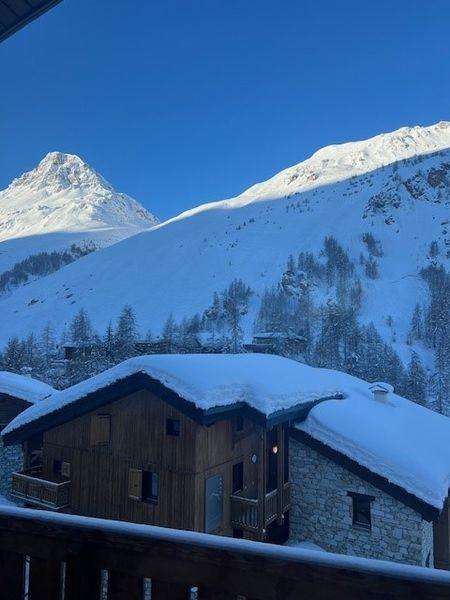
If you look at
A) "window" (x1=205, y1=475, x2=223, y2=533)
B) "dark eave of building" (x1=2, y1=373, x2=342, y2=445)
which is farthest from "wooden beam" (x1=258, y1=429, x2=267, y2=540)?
"window" (x1=205, y1=475, x2=223, y2=533)

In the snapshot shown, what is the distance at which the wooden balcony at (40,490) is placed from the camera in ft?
46.2

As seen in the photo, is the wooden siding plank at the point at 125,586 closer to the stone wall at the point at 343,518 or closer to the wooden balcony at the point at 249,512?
the wooden balcony at the point at 249,512

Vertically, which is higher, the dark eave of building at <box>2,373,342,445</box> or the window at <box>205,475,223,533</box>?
the dark eave of building at <box>2,373,342,445</box>

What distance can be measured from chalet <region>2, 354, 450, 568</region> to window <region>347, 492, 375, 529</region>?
31 mm

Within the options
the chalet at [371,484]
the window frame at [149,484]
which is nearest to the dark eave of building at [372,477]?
the chalet at [371,484]

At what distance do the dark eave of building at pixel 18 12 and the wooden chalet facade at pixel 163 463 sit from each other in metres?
8.75

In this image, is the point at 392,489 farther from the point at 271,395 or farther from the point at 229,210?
the point at 229,210

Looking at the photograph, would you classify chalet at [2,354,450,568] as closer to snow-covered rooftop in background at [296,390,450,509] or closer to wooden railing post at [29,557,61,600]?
snow-covered rooftop in background at [296,390,450,509]

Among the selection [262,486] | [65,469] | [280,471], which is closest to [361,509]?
[280,471]

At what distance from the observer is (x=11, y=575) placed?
216cm

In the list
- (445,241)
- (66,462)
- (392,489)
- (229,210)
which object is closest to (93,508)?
(66,462)

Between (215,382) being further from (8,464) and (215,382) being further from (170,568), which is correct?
(8,464)

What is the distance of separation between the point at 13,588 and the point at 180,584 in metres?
0.86

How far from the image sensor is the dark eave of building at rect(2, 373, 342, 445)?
11.7 m
